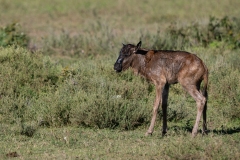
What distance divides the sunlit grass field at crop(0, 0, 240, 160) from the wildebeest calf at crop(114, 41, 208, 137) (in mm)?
568

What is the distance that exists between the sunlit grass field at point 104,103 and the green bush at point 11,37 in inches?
2.6

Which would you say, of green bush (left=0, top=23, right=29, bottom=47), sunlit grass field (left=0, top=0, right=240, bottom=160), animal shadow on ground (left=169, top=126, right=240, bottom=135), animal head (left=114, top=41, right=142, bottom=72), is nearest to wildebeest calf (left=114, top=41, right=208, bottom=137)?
animal head (left=114, top=41, right=142, bottom=72)

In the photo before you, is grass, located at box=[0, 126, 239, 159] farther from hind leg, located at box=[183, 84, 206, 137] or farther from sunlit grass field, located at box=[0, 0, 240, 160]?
hind leg, located at box=[183, 84, 206, 137]

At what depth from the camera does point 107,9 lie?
98.1 ft

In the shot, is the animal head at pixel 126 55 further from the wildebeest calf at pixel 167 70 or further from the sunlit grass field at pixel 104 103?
the sunlit grass field at pixel 104 103

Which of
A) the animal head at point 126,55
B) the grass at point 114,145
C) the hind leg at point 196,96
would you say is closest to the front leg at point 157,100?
the grass at point 114,145

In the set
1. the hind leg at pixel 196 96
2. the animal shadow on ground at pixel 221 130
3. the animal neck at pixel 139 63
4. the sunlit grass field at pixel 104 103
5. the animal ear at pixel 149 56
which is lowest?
the animal shadow on ground at pixel 221 130

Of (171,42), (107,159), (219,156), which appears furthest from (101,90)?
(171,42)

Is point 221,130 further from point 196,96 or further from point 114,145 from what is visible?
point 114,145

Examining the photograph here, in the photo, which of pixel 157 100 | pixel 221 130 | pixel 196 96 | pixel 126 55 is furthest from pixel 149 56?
pixel 221 130

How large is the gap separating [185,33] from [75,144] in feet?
32.6

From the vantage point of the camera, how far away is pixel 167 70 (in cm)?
1055

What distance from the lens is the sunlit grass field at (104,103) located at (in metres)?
9.47

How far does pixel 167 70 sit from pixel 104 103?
1.55 metres
